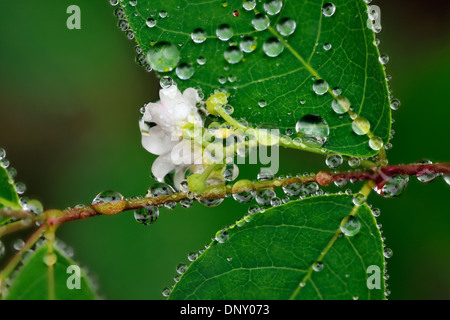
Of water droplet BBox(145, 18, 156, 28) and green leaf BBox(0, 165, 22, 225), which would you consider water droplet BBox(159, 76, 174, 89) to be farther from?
green leaf BBox(0, 165, 22, 225)

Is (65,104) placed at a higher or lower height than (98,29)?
lower

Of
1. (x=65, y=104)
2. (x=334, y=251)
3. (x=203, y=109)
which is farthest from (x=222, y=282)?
(x=65, y=104)

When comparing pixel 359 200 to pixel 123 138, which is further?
pixel 123 138

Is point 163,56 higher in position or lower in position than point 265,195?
higher

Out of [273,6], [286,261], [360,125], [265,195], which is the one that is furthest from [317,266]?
[273,6]

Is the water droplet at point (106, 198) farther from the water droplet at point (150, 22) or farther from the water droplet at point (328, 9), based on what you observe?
the water droplet at point (328, 9)

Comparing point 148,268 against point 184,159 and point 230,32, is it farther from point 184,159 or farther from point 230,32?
point 230,32

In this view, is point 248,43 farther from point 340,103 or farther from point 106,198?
point 106,198
